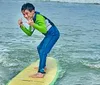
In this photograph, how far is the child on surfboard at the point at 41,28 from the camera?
8.29 meters

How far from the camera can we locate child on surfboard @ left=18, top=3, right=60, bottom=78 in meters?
8.29

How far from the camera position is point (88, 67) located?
10.9 metres

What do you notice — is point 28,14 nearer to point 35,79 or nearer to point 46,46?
point 46,46

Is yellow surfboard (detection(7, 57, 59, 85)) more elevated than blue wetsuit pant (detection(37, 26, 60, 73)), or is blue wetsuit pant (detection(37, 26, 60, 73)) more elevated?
blue wetsuit pant (detection(37, 26, 60, 73))

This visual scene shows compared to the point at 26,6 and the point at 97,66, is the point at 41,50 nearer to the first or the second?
the point at 26,6

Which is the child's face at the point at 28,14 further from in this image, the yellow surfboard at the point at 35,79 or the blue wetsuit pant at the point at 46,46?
the yellow surfboard at the point at 35,79

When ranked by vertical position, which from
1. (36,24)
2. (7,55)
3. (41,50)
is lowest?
(7,55)

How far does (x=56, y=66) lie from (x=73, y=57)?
2693 millimetres

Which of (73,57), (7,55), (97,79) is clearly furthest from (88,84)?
(7,55)

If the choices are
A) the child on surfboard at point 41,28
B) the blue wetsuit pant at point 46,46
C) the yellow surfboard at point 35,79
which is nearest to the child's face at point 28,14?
the child on surfboard at point 41,28

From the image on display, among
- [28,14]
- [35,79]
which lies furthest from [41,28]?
[35,79]

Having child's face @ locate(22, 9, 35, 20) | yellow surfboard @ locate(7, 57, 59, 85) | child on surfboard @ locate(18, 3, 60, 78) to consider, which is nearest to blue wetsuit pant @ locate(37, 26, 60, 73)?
child on surfboard @ locate(18, 3, 60, 78)

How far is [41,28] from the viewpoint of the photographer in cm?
834

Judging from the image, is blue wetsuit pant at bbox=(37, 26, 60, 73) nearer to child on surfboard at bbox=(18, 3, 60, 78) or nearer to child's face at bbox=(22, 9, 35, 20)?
child on surfboard at bbox=(18, 3, 60, 78)
